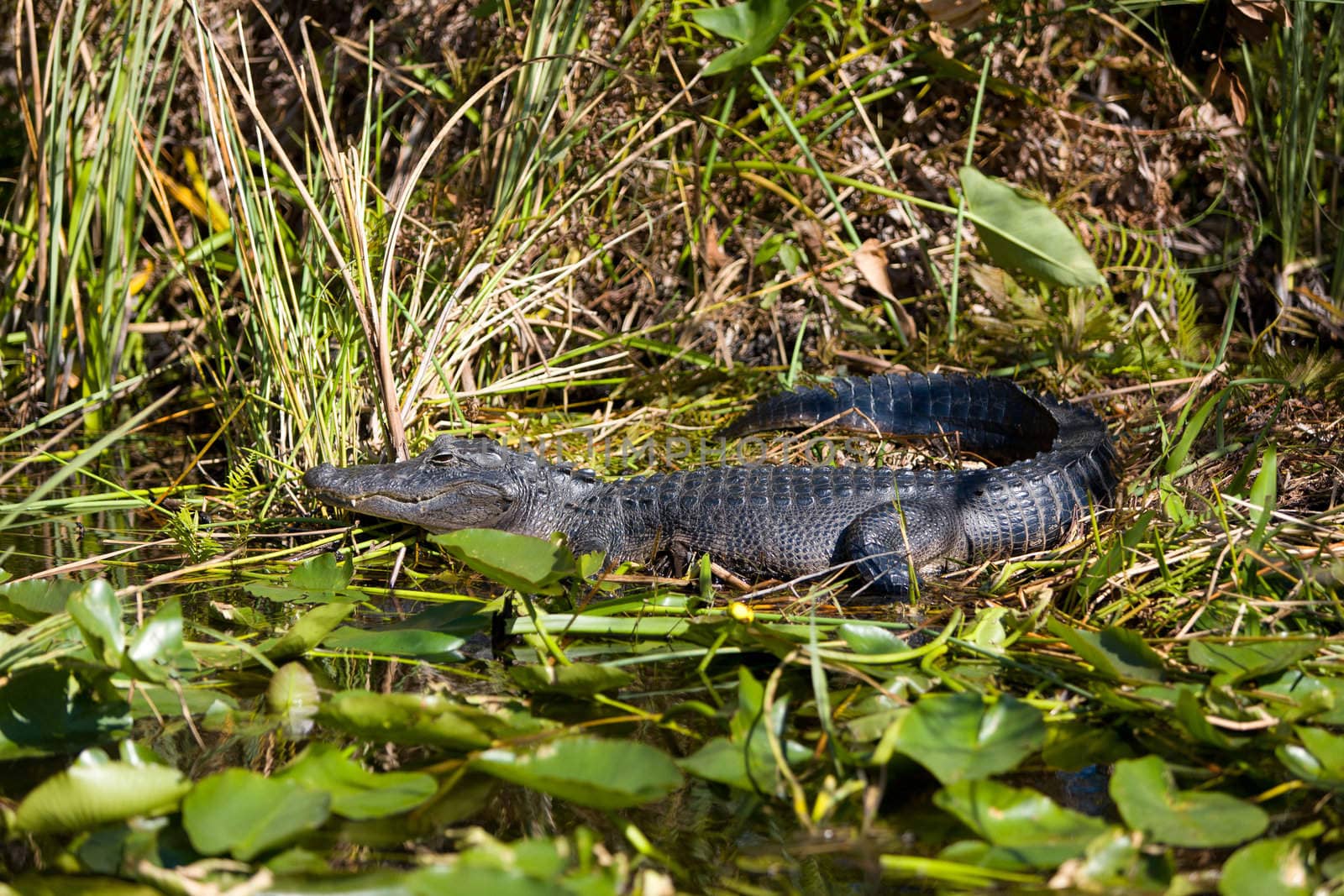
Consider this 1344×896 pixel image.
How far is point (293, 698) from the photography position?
82.7 inches

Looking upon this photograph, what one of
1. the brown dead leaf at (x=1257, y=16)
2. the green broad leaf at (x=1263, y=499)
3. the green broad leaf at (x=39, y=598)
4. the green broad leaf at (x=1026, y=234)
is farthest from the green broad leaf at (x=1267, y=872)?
the brown dead leaf at (x=1257, y=16)

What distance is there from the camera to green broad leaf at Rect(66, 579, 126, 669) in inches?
72.9

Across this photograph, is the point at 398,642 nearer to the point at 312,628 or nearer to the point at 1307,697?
the point at 312,628

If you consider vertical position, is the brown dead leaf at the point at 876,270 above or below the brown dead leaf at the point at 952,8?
below

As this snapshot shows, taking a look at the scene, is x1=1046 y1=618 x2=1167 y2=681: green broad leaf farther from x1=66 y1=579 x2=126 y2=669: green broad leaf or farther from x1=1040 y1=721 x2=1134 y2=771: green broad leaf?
x1=66 y1=579 x2=126 y2=669: green broad leaf

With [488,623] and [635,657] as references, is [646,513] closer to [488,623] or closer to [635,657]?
[488,623]

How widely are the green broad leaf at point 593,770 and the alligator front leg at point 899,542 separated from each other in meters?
1.48

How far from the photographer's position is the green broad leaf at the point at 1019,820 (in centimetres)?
158

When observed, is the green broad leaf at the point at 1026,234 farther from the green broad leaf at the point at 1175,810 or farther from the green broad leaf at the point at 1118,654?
the green broad leaf at the point at 1175,810

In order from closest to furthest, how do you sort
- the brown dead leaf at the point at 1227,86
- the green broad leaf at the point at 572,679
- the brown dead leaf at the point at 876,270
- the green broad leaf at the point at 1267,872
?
the green broad leaf at the point at 1267,872, the green broad leaf at the point at 572,679, the brown dead leaf at the point at 1227,86, the brown dead leaf at the point at 876,270

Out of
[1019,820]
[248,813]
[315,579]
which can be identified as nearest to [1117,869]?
[1019,820]

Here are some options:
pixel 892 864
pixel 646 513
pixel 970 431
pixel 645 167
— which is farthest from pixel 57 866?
pixel 645 167

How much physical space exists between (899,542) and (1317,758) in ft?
4.98

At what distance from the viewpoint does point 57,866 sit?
1.63 metres
